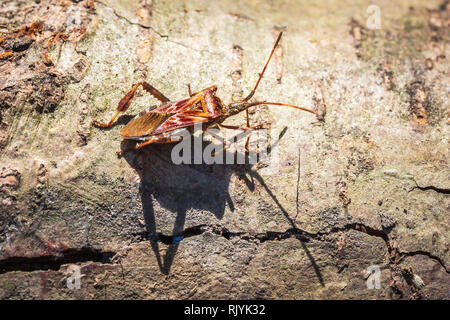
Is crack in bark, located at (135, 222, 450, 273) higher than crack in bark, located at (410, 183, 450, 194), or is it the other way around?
crack in bark, located at (410, 183, 450, 194)

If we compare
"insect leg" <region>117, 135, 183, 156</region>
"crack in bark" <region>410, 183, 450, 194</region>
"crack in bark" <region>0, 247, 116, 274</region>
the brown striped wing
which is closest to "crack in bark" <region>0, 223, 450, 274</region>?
"crack in bark" <region>0, 247, 116, 274</region>

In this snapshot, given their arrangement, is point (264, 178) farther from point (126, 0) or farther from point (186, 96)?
point (126, 0)

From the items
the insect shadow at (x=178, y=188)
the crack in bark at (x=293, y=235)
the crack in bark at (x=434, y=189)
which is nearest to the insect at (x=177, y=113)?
the insect shadow at (x=178, y=188)

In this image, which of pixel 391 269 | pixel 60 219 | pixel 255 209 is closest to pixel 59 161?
pixel 60 219

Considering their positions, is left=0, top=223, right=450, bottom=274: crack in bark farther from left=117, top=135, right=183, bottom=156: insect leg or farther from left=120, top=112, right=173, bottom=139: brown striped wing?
left=120, top=112, right=173, bottom=139: brown striped wing

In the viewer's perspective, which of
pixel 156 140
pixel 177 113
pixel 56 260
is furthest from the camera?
pixel 177 113

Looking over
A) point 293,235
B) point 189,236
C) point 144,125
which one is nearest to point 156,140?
point 144,125

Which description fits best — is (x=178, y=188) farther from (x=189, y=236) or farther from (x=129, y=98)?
(x=129, y=98)

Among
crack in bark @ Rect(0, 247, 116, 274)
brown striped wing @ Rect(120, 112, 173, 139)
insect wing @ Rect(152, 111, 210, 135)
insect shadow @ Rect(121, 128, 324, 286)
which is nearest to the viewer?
crack in bark @ Rect(0, 247, 116, 274)
